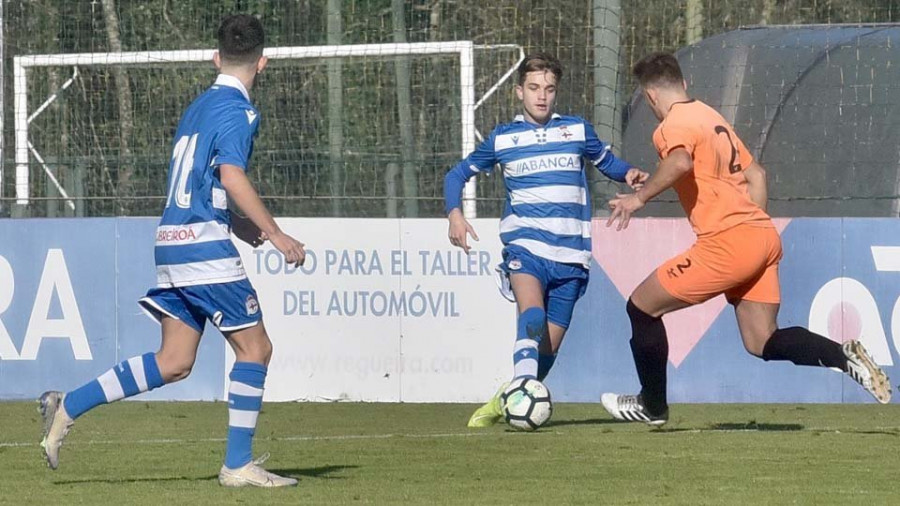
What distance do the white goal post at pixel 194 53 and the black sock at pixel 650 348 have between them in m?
4.03

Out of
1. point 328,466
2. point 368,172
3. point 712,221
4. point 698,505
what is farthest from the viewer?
point 368,172

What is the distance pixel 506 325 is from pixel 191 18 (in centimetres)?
359

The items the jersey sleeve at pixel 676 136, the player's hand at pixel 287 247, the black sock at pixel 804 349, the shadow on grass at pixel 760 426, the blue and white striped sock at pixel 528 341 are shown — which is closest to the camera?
the player's hand at pixel 287 247

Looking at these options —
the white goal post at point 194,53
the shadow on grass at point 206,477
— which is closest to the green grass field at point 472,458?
the shadow on grass at point 206,477

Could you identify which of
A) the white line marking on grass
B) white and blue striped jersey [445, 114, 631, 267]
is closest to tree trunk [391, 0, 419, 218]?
white and blue striped jersey [445, 114, 631, 267]

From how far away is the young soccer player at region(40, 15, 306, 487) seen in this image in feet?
21.6

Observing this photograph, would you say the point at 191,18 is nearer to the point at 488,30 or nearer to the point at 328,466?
the point at 488,30

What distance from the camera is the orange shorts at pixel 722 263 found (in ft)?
26.5

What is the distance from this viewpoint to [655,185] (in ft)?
25.4

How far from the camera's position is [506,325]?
444 inches

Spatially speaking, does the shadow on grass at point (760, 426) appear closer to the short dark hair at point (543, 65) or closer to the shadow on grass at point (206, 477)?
the short dark hair at point (543, 65)

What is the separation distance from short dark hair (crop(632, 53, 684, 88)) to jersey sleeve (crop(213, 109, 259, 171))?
243cm

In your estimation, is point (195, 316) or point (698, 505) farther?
Result: point (195, 316)

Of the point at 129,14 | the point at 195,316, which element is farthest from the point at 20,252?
the point at 195,316
